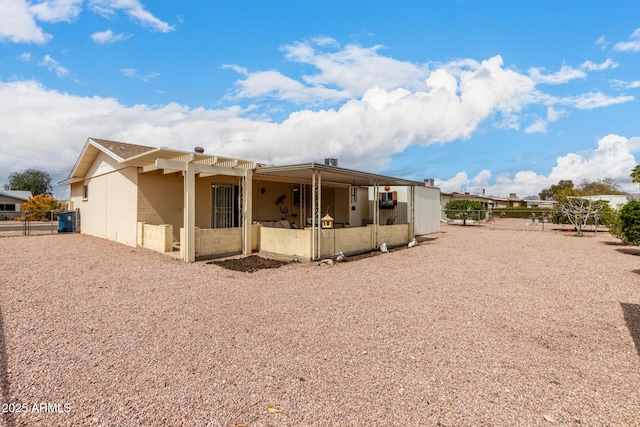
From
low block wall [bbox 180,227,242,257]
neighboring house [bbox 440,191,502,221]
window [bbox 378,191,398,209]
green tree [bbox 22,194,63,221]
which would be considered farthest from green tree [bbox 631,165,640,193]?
green tree [bbox 22,194,63,221]

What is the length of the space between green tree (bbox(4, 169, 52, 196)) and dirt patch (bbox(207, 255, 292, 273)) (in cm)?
6332

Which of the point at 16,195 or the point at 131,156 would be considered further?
the point at 16,195

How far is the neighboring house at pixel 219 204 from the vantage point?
31.9 ft

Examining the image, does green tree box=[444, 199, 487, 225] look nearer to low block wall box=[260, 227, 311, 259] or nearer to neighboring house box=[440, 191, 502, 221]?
neighboring house box=[440, 191, 502, 221]

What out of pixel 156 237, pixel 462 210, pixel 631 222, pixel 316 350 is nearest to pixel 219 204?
pixel 156 237

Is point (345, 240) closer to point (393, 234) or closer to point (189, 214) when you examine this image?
point (393, 234)

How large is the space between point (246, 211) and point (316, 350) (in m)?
A: 7.28

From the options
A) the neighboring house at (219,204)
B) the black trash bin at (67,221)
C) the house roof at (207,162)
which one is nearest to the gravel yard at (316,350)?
the neighboring house at (219,204)

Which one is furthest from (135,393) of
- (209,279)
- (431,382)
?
(209,279)

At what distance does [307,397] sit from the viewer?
9.31ft

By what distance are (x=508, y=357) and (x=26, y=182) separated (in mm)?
72680

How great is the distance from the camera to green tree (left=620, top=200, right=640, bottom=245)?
461 inches

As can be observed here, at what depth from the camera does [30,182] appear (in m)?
56.0

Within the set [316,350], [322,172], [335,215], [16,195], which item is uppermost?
[16,195]
